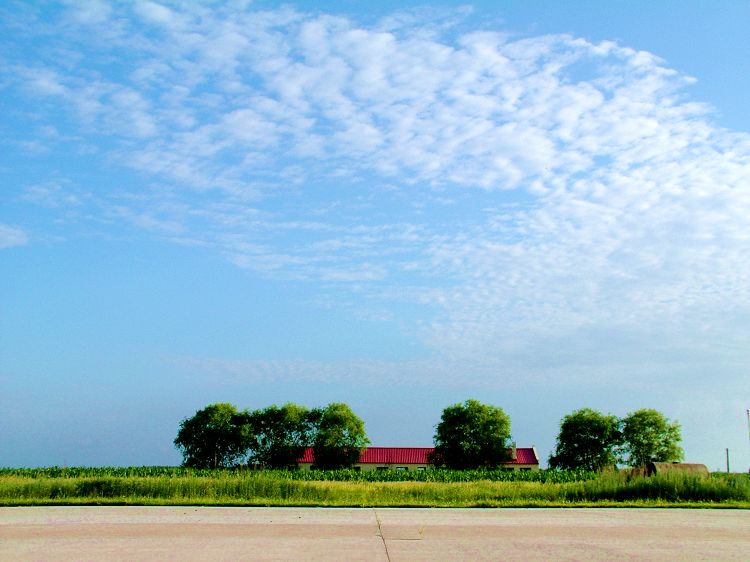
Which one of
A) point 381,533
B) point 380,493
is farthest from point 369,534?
point 380,493

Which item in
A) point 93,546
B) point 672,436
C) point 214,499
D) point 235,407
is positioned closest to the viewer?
point 93,546

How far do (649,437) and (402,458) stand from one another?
33071 millimetres

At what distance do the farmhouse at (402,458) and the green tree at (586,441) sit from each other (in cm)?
1421

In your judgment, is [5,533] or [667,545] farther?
[5,533]

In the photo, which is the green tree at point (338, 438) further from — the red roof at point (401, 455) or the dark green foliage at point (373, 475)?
the dark green foliage at point (373, 475)

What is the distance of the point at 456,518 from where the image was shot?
17047 mm

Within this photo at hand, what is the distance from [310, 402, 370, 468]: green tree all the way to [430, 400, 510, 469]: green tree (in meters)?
9.48

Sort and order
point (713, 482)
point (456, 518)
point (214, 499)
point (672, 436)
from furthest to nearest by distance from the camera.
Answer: point (672, 436)
point (713, 482)
point (214, 499)
point (456, 518)

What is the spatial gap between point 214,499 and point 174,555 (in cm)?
1046

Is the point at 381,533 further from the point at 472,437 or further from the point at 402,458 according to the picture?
the point at 402,458

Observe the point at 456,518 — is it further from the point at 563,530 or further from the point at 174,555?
the point at 174,555

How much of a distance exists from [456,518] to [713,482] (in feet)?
38.0

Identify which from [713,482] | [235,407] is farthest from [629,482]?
[235,407]

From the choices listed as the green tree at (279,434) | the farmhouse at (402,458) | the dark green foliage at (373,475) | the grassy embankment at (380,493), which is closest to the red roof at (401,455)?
the farmhouse at (402,458)
